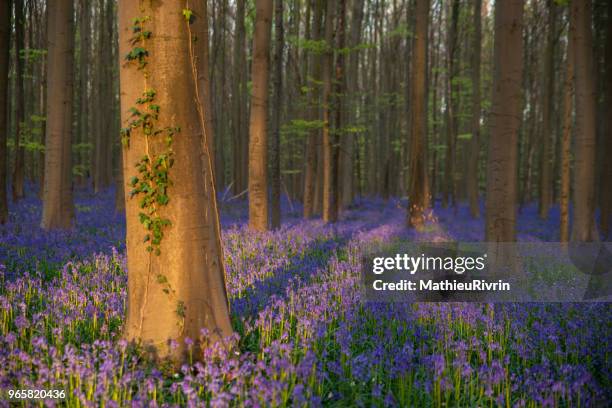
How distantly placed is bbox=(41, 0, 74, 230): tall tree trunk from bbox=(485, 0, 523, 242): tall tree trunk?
30.8ft

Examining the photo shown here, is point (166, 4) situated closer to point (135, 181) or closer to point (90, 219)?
point (135, 181)

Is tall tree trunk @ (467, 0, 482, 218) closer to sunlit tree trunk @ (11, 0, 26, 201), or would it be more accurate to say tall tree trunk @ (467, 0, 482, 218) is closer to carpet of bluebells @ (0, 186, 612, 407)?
carpet of bluebells @ (0, 186, 612, 407)

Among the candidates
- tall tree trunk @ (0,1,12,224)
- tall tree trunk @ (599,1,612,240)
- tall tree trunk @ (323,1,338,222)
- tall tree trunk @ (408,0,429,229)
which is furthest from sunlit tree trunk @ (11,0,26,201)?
tall tree trunk @ (599,1,612,240)

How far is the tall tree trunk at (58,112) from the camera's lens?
434 inches

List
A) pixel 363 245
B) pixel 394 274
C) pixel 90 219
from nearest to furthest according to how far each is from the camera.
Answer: pixel 394 274
pixel 363 245
pixel 90 219

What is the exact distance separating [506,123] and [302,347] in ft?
18.5

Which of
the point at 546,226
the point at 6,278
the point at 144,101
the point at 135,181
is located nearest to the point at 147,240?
the point at 135,181

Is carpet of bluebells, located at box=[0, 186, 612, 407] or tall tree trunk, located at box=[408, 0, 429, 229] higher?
tall tree trunk, located at box=[408, 0, 429, 229]

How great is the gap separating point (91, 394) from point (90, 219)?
12226 millimetres

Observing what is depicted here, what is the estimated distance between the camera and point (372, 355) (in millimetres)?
4168

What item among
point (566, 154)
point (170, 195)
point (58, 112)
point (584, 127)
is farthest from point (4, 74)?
point (566, 154)

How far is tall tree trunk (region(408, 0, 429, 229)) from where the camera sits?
14.8 meters

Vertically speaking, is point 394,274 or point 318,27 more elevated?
point 318,27

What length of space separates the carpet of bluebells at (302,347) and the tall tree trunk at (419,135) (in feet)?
20.7
